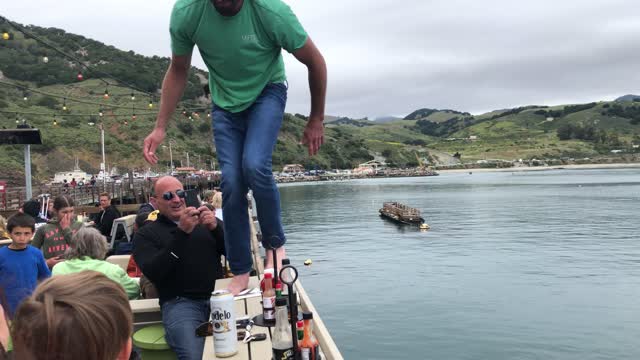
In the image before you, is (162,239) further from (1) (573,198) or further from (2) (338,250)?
(1) (573,198)

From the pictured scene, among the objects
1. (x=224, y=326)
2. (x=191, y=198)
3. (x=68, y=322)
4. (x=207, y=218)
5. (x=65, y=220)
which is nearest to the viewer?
(x=68, y=322)

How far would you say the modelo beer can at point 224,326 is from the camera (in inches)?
136

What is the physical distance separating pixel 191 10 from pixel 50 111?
112 metres

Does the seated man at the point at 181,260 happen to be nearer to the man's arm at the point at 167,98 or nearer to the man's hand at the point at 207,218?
the man's hand at the point at 207,218

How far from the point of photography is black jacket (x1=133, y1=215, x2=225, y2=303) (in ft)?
15.2

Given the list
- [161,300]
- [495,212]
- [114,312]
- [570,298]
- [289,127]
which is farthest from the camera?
[289,127]

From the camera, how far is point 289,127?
18612 centimetres

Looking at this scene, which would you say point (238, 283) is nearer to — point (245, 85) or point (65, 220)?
point (245, 85)

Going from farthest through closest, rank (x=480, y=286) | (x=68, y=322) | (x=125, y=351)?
(x=480, y=286) < (x=125, y=351) < (x=68, y=322)

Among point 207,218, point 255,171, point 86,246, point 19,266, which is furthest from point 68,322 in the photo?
point 19,266

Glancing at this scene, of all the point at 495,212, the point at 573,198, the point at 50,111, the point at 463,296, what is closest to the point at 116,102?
the point at 50,111

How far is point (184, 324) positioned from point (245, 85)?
1996mm

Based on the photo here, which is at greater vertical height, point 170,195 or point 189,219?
point 170,195

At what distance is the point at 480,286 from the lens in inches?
1235
